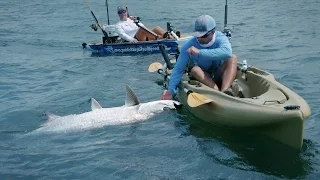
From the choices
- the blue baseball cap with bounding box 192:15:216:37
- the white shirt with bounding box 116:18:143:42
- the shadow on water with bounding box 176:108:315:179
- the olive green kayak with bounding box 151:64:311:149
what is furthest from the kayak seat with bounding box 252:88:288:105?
the white shirt with bounding box 116:18:143:42

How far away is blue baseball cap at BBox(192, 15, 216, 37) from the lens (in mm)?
7024

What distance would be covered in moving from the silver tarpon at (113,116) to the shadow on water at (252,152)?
681 millimetres

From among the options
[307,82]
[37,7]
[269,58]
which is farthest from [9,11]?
[307,82]

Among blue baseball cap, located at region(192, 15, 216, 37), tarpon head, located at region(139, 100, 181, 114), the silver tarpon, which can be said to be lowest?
the silver tarpon

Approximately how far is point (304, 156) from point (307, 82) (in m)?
4.14

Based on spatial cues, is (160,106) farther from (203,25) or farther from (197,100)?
(203,25)

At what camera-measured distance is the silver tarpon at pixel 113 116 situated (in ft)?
25.2

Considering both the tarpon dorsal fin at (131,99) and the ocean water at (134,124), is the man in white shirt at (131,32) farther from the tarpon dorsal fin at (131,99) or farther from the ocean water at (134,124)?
the tarpon dorsal fin at (131,99)

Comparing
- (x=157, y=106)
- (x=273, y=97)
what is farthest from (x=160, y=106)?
(x=273, y=97)

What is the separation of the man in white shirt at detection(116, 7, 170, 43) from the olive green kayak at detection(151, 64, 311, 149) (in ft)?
21.0

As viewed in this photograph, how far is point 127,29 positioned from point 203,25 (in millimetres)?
7465

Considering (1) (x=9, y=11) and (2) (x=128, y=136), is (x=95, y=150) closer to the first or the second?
(2) (x=128, y=136)

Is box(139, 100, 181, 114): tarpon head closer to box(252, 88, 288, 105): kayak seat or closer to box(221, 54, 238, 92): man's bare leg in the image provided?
box(221, 54, 238, 92): man's bare leg

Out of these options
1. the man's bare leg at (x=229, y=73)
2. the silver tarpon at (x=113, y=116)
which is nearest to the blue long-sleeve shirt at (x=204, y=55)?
the man's bare leg at (x=229, y=73)
